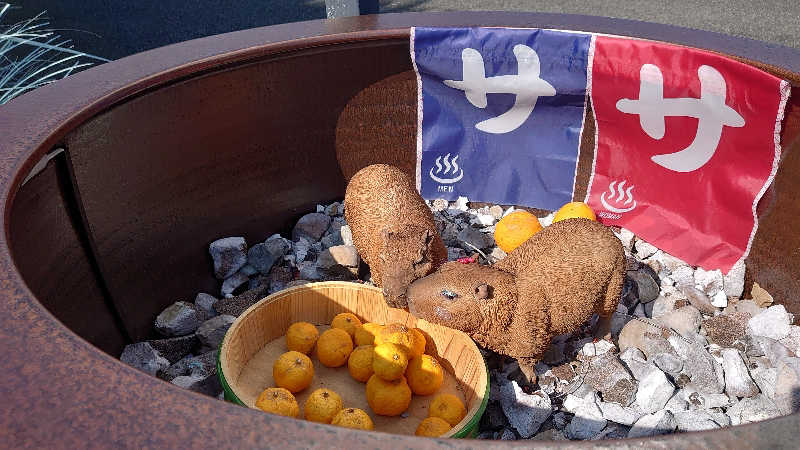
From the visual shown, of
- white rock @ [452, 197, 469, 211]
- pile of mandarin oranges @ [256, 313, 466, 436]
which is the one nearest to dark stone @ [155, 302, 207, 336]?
pile of mandarin oranges @ [256, 313, 466, 436]

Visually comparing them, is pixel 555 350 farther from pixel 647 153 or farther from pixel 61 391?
pixel 61 391

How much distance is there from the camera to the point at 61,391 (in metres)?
1.56

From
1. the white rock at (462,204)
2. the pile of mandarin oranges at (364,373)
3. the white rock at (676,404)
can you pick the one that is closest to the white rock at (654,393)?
the white rock at (676,404)

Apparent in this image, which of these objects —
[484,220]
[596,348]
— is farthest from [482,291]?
[484,220]

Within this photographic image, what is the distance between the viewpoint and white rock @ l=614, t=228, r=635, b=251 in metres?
3.98

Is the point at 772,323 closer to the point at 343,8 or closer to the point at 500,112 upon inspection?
the point at 500,112

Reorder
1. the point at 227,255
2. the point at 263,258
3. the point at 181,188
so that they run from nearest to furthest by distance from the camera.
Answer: the point at 181,188 → the point at 227,255 → the point at 263,258

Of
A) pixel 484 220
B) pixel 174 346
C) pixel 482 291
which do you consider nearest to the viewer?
pixel 482 291

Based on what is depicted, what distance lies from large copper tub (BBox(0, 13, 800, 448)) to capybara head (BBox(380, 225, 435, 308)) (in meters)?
1.25

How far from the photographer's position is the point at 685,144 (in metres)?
3.64

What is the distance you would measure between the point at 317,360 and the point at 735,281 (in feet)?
7.63

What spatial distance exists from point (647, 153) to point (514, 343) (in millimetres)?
1638

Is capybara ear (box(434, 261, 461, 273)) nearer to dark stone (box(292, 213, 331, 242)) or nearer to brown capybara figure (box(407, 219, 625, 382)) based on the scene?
brown capybara figure (box(407, 219, 625, 382))

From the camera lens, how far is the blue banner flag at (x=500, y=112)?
3.80 metres
